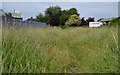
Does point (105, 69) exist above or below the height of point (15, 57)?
below

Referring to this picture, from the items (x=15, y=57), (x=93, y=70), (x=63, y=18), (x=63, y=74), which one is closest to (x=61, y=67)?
(x=63, y=74)

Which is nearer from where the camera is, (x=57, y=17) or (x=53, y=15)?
(x=57, y=17)

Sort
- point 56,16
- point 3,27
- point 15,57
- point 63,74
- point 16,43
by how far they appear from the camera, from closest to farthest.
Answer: point 15,57
point 16,43
point 3,27
point 63,74
point 56,16

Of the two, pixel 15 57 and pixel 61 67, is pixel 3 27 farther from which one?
pixel 61 67

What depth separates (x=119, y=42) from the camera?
4613 mm

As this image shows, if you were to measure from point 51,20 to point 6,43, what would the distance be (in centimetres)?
5219

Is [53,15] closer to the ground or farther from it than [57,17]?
farther from it

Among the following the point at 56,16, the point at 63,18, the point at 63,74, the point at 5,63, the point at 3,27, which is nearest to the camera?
the point at 5,63

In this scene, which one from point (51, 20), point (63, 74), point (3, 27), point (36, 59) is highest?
point (51, 20)

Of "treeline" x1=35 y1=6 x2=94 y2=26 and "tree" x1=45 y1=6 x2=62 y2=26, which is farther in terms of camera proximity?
"tree" x1=45 y1=6 x2=62 y2=26

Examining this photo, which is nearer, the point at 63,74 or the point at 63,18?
the point at 63,74

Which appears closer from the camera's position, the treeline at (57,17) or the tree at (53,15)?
the treeline at (57,17)

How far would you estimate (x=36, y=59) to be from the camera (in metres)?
4.41

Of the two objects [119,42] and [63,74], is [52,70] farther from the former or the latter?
[119,42]
